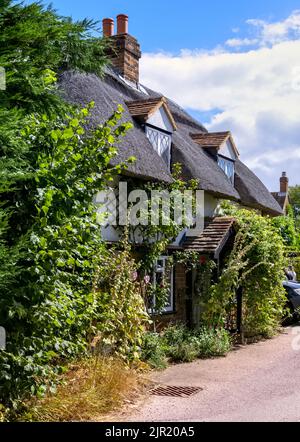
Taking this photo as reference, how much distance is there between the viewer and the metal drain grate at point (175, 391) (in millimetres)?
6609

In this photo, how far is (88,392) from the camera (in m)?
5.70

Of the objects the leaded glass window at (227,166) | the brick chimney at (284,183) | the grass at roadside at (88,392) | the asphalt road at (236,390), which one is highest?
the brick chimney at (284,183)

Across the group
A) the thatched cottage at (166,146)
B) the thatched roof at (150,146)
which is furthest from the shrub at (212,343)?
the thatched roof at (150,146)

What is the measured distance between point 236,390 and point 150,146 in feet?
18.6

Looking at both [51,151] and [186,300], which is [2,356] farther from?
[186,300]

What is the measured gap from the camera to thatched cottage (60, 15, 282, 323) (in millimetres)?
10039

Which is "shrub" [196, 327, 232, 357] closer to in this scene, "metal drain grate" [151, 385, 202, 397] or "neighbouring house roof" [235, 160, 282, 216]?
"metal drain grate" [151, 385, 202, 397]

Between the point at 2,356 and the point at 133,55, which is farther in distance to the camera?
the point at 133,55

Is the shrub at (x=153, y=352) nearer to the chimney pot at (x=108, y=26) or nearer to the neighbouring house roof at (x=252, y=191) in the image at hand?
the neighbouring house roof at (x=252, y=191)

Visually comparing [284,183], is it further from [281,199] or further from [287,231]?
[287,231]

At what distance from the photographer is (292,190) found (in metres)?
51.9

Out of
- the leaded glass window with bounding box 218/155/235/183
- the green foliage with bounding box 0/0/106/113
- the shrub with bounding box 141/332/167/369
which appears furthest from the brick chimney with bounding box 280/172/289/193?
the green foliage with bounding box 0/0/106/113

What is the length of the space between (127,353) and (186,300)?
4757mm
